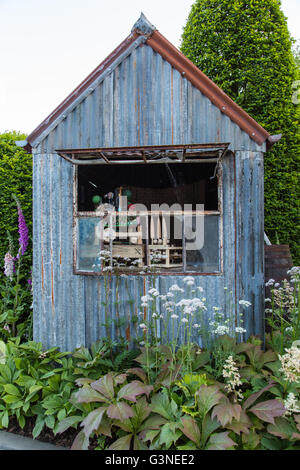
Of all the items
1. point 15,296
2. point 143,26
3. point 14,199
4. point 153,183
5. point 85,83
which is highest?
point 143,26

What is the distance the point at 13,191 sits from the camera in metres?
5.72

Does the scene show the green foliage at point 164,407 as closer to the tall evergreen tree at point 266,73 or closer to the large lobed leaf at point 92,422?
the large lobed leaf at point 92,422

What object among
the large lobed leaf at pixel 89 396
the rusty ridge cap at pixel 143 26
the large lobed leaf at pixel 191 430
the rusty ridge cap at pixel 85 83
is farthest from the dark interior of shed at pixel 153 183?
the large lobed leaf at pixel 191 430

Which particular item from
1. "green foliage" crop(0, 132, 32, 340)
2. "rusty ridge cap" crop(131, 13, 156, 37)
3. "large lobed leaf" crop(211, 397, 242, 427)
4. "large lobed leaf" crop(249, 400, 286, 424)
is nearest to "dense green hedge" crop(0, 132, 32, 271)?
"green foliage" crop(0, 132, 32, 340)

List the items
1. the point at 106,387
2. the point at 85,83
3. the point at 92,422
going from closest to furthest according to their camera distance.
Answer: the point at 92,422, the point at 106,387, the point at 85,83

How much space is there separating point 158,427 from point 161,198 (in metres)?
7.05

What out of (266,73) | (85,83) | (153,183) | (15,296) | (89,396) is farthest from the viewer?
(153,183)

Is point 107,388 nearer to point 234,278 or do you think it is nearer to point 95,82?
point 234,278

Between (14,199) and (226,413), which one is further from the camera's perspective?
(14,199)

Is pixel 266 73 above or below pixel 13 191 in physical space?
above

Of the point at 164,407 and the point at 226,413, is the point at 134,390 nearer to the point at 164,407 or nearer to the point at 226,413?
the point at 164,407

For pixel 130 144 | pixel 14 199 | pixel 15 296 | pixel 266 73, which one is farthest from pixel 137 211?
pixel 266 73

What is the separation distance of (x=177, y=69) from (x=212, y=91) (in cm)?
54

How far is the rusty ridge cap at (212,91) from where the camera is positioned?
399 cm
